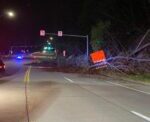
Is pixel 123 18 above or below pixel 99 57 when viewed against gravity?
above

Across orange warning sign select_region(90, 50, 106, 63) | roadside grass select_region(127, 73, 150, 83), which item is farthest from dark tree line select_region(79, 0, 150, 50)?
roadside grass select_region(127, 73, 150, 83)

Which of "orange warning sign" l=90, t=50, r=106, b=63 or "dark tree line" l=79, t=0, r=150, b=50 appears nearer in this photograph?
"orange warning sign" l=90, t=50, r=106, b=63

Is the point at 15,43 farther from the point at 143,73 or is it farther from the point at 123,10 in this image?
the point at 143,73

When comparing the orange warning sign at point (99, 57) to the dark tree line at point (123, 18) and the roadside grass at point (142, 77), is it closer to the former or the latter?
the dark tree line at point (123, 18)

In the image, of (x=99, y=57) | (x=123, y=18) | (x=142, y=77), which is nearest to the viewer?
(x=142, y=77)

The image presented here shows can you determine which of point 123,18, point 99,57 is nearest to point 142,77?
point 99,57

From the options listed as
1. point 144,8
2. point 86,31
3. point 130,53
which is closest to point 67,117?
point 130,53

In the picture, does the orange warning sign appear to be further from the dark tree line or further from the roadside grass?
the roadside grass

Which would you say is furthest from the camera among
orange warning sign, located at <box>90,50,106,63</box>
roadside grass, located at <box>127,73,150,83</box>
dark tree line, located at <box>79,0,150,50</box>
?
dark tree line, located at <box>79,0,150,50</box>

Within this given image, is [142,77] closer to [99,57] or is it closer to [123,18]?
[99,57]

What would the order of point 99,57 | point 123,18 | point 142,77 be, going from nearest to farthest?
point 142,77 < point 99,57 < point 123,18

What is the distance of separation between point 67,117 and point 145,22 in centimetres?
4154

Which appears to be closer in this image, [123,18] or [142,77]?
[142,77]

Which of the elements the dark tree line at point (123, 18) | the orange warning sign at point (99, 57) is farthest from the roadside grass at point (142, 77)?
the dark tree line at point (123, 18)
